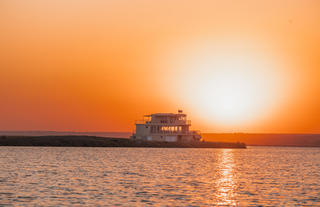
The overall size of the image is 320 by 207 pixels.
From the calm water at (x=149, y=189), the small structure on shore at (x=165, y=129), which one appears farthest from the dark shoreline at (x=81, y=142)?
the calm water at (x=149, y=189)

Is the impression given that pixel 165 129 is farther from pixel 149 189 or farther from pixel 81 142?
pixel 149 189

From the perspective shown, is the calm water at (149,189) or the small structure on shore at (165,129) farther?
the small structure on shore at (165,129)

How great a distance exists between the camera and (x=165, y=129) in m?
144

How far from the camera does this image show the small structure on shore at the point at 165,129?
463 feet

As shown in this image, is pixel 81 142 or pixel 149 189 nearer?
pixel 149 189

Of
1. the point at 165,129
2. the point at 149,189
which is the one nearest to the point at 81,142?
the point at 165,129

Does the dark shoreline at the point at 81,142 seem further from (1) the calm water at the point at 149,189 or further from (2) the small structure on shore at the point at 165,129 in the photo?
(1) the calm water at the point at 149,189

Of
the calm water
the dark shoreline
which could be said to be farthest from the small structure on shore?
the calm water

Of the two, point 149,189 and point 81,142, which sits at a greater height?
point 81,142

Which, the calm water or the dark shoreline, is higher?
the dark shoreline

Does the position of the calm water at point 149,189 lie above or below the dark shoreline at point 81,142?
below

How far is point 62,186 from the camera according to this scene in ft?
132

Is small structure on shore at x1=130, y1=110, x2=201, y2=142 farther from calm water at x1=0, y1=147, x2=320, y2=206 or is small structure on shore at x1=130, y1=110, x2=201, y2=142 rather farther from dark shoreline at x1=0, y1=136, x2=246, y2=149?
calm water at x1=0, y1=147, x2=320, y2=206

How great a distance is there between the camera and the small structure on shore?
141125 mm
